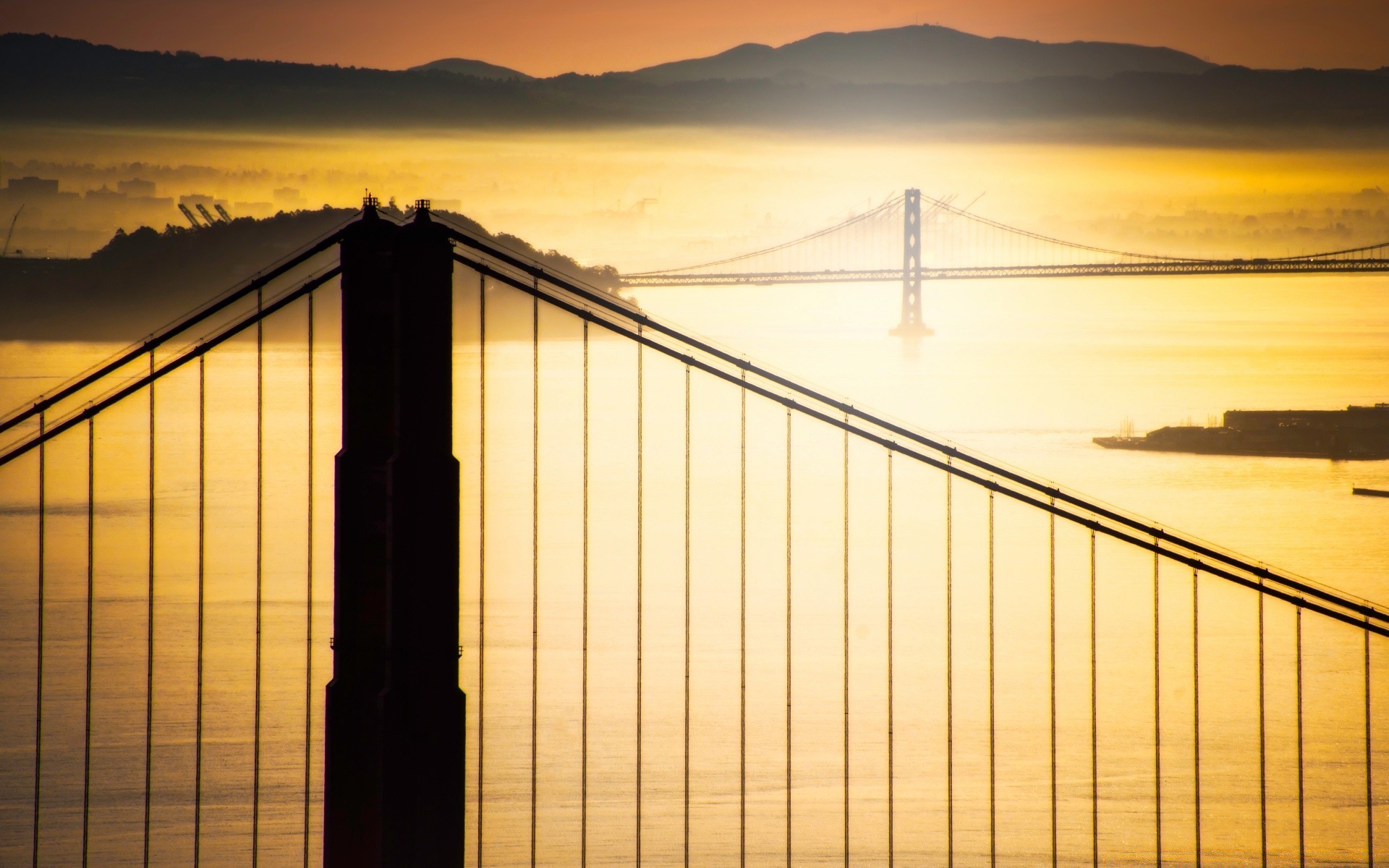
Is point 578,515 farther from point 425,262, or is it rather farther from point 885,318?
point 885,318

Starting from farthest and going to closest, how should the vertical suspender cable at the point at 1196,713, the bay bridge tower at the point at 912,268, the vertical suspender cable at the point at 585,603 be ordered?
the bay bridge tower at the point at 912,268 → the vertical suspender cable at the point at 1196,713 → the vertical suspender cable at the point at 585,603

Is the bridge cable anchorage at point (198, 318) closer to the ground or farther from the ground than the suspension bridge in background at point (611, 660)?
farther from the ground

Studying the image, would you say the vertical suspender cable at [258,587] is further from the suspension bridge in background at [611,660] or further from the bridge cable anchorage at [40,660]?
the bridge cable anchorage at [40,660]

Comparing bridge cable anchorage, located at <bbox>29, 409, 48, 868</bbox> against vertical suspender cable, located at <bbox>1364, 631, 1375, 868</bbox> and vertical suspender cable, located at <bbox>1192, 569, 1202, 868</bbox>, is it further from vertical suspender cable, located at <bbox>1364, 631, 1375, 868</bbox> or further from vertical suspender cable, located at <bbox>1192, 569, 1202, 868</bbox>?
vertical suspender cable, located at <bbox>1364, 631, 1375, 868</bbox>

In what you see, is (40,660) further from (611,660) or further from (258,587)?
(611,660)

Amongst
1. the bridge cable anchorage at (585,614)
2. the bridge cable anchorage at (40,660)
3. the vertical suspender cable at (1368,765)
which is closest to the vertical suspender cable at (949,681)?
the bridge cable anchorage at (585,614)

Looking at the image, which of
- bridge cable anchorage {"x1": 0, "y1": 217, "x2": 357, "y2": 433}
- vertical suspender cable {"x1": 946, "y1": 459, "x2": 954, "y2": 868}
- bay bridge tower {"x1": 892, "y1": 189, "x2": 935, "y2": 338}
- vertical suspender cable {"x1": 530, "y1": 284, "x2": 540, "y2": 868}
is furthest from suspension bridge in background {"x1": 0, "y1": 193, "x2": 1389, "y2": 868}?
bay bridge tower {"x1": 892, "y1": 189, "x2": 935, "y2": 338}

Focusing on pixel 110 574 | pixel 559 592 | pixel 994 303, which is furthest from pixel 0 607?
pixel 994 303

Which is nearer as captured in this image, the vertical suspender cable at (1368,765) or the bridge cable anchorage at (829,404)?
the bridge cable anchorage at (829,404)
